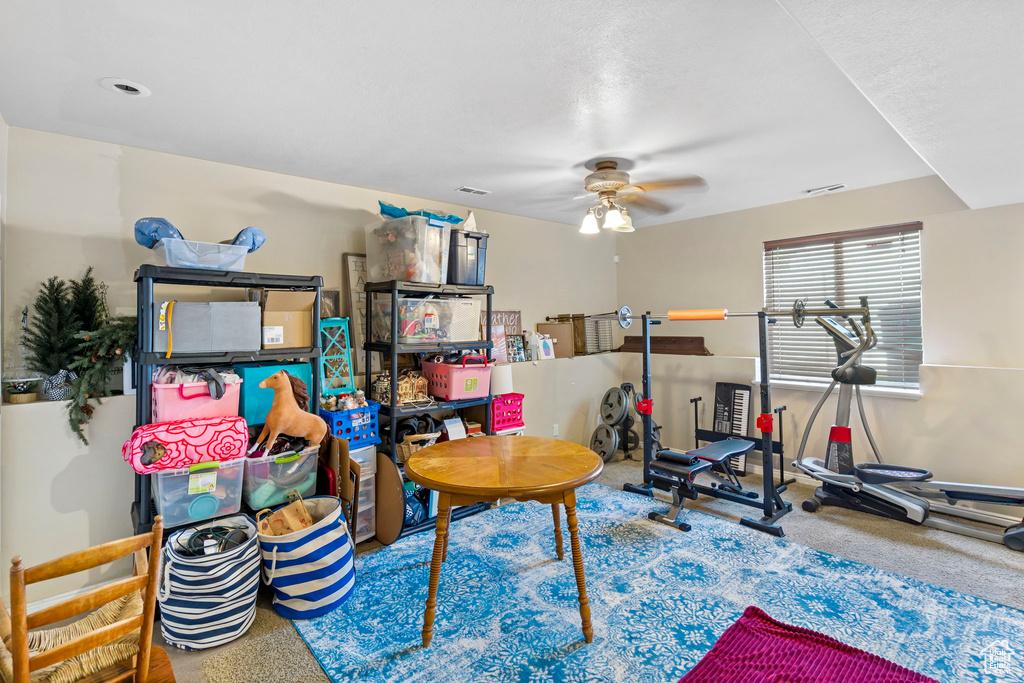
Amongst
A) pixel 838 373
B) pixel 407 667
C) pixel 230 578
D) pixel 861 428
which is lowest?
pixel 407 667

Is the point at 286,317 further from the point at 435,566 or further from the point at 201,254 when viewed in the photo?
the point at 435,566

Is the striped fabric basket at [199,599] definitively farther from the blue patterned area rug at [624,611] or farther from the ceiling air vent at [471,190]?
the ceiling air vent at [471,190]

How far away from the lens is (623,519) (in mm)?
3508

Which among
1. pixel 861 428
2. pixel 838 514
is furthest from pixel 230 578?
pixel 861 428

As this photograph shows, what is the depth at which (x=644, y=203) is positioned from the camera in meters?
4.28

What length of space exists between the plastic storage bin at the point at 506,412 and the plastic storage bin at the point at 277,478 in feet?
4.72

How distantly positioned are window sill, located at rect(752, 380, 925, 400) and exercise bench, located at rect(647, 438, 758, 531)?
785mm

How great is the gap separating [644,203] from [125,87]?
354 centimetres

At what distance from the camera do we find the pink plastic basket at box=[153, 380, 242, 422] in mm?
2402

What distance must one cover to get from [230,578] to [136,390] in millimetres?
Answer: 1137

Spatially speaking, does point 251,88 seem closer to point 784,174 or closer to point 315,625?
point 315,625

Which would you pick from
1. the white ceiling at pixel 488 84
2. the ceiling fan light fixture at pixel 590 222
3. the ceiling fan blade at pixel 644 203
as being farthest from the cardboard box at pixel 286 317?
the ceiling fan blade at pixel 644 203

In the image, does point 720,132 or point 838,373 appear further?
point 838,373

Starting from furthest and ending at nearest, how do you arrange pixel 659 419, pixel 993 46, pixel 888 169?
pixel 659 419 < pixel 888 169 < pixel 993 46
